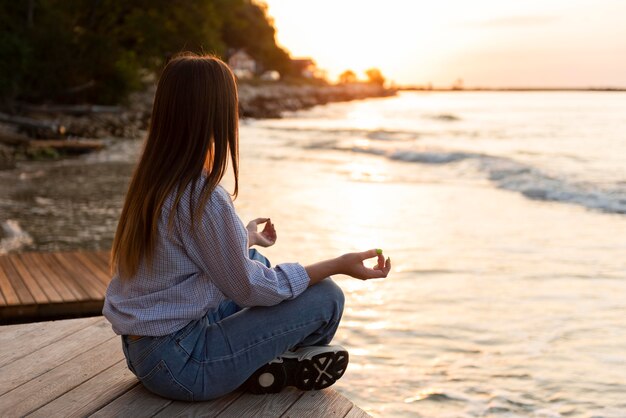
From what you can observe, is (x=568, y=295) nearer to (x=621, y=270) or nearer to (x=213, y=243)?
(x=621, y=270)

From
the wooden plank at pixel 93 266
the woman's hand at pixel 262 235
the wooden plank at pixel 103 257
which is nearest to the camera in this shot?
the woman's hand at pixel 262 235

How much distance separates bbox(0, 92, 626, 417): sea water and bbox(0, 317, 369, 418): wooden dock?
1018 mm

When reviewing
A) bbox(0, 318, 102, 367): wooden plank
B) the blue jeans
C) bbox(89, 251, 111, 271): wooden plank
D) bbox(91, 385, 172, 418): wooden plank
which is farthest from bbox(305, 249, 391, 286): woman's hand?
bbox(89, 251, 111, 271): wooden plank

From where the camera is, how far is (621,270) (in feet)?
20.5

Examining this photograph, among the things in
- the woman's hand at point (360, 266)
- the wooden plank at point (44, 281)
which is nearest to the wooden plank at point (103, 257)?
the wooden plank at point (44, 281)

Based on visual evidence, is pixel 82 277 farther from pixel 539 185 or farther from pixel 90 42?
pixel 90 42

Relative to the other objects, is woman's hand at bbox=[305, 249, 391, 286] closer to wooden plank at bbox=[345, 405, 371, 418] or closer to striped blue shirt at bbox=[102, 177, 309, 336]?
striped blue shirt at bbox=[102, 177, 309, 336]

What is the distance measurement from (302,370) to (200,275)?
1.88ft

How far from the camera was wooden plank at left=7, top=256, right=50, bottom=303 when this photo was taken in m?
4.46

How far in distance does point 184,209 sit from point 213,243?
0.15m

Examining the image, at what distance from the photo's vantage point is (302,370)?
2.60 m

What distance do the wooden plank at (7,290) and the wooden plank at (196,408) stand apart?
7.55 feet

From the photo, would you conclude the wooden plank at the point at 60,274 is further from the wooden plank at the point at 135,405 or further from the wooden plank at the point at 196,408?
the wooden plank at the point at 196,408

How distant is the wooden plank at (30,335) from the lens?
10.0 feet
